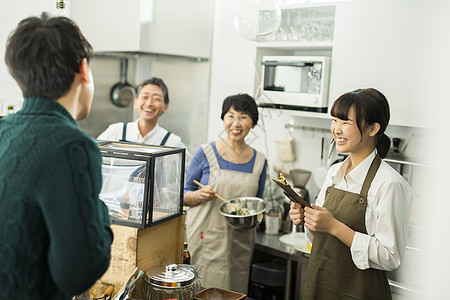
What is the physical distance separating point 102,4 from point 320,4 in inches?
65.1

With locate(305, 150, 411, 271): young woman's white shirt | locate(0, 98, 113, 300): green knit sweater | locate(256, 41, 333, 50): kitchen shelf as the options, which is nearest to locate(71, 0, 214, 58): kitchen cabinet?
locate(256, 41, 333, 50): kitchen shelf

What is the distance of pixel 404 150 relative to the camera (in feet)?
10.6

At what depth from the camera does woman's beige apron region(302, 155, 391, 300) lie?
2.08 meters

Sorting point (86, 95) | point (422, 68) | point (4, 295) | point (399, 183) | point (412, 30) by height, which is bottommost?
point (4, 295)

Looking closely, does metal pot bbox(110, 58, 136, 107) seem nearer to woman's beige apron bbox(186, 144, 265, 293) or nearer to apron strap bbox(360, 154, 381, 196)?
woman's beige apron bbox(186, 144, 265, 293)

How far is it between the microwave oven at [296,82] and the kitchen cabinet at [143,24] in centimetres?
80

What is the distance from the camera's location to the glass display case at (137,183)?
174 cm

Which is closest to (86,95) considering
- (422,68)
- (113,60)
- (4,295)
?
(4,295)

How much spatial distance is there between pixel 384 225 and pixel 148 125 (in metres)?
1.69

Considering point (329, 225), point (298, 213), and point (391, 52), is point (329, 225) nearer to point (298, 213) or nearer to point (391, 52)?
point (298, 213)

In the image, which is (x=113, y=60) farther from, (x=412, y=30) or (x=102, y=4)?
(x=412, y=30)

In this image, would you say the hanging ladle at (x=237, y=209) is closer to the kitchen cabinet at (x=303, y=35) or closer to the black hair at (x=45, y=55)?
the kitchen cabinet at (x=303, y=35)

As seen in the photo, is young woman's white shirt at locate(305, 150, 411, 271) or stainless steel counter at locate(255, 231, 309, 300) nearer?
young woman's white shirt at locate(305, 150, 411, 271)

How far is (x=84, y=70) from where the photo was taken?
120 cm
